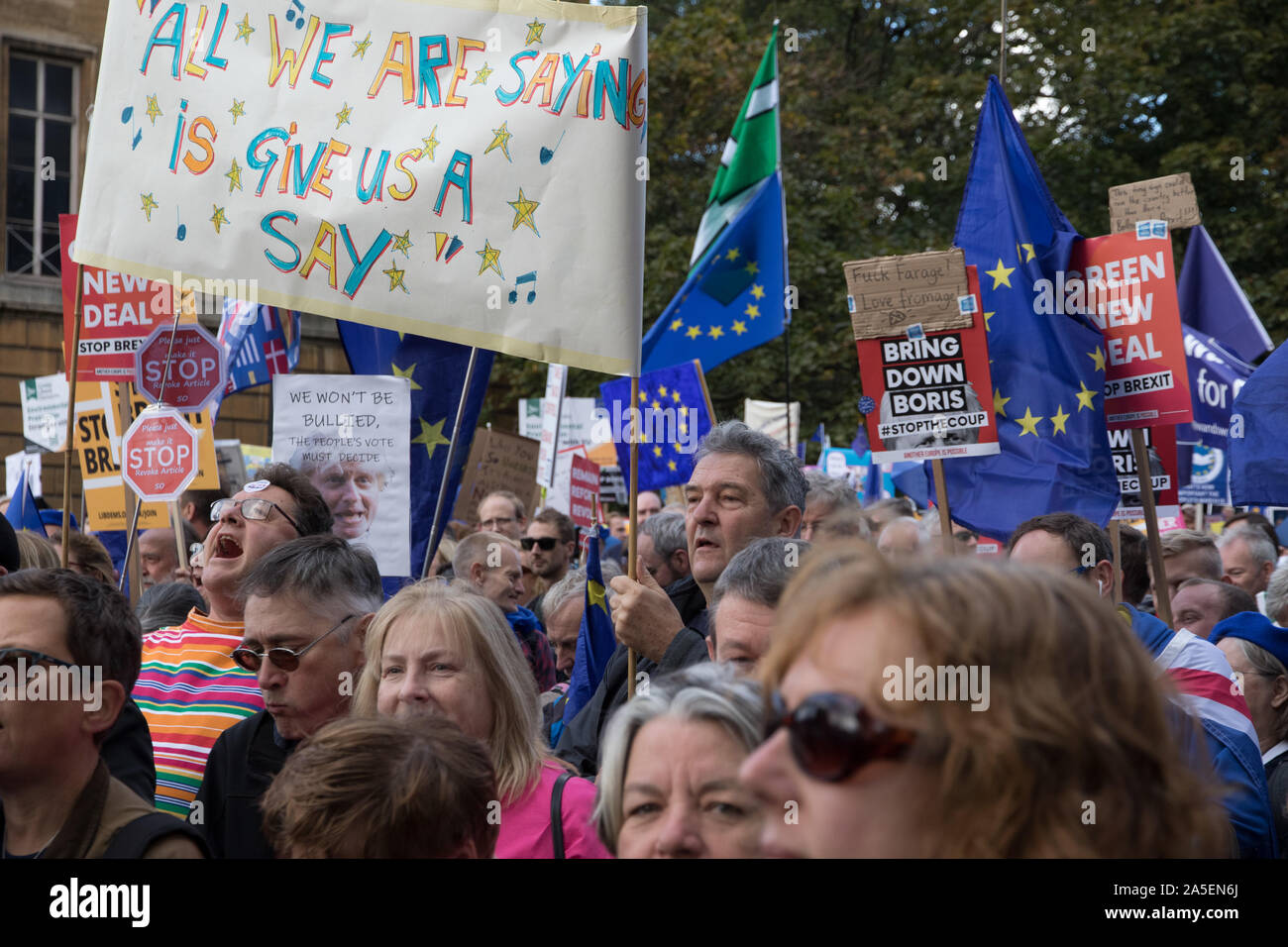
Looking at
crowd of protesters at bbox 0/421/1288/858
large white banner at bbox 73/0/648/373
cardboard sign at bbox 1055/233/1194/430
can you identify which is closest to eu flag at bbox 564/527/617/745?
crowd of protesters at bbox 0/421/1288/858

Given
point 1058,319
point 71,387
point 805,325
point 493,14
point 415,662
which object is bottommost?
point 415,662

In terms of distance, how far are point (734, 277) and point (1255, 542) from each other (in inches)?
147

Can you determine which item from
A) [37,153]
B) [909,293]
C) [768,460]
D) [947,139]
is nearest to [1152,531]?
[909,293]

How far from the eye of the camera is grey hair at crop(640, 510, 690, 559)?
255 inches

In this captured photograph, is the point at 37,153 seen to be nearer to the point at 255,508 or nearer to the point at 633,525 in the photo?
the point at 255,508

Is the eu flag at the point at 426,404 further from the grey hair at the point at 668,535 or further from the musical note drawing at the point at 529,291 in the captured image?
the musical note drawing at the point at 529,291

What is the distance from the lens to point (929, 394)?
540 cm

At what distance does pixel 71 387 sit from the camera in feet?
16.0

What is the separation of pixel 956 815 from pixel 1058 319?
16.2ft

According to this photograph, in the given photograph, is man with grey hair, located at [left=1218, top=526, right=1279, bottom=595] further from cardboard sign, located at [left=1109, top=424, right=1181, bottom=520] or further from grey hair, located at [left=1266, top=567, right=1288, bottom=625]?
grey hair, located at [left=1266, top=567, right=1288, bottom=625]

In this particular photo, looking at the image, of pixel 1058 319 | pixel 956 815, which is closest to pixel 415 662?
pixel 956 815

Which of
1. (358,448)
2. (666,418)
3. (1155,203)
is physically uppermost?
(1155,203)

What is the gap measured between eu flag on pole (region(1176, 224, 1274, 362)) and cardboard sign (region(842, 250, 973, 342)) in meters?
4.18

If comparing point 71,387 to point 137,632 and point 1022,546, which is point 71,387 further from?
point 1022,546
